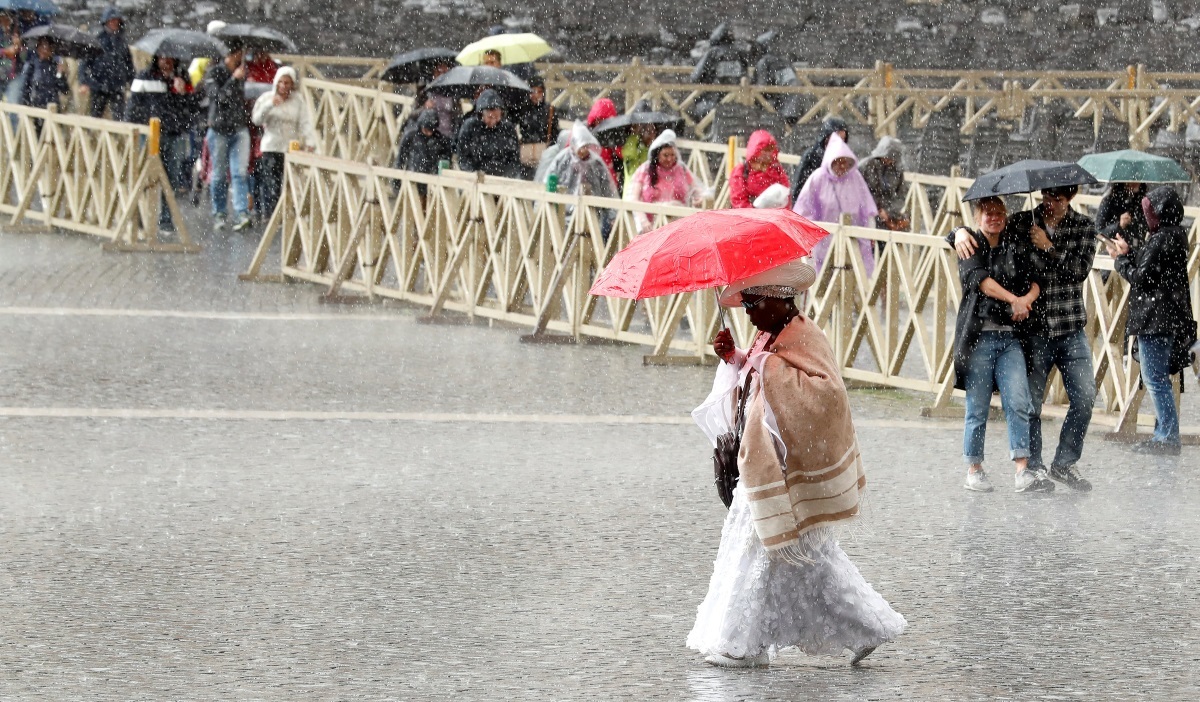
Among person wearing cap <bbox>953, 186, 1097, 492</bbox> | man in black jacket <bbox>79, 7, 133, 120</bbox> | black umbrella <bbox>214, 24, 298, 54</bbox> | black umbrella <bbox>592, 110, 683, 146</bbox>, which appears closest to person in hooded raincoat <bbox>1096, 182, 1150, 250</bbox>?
person wearing cap <bbox>953, 186, 1097, 492</bbox>

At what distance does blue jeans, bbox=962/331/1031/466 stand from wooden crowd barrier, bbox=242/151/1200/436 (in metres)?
1.60

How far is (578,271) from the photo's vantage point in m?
13.1

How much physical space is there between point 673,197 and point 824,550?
833 cm

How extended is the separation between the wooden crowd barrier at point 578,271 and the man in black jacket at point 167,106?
2320mm

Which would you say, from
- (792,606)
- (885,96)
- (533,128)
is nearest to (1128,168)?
(792,606)

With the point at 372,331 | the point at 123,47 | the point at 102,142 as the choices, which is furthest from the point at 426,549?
the point at 123,47

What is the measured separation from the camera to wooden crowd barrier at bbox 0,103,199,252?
16750mm

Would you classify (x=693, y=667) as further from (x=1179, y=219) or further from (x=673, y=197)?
(x=673, y=197)

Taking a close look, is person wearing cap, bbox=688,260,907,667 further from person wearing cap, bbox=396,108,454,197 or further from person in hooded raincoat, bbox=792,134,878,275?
person wearing cap, bbox=396,108,454,197

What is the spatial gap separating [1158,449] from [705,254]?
187 inches

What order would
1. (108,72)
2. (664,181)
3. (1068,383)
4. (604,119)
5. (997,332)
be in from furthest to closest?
(108,72), (604,119), (664,181), (1068,383), (997,332)

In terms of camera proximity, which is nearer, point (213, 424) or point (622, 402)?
point (213, 424)

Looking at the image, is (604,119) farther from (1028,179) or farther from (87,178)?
(1028,179)

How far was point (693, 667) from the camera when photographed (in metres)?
5.76
